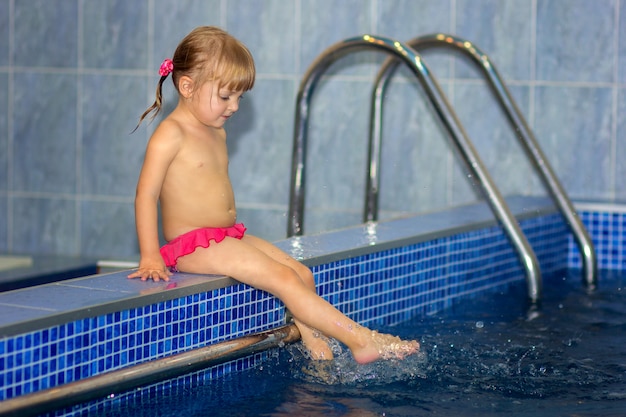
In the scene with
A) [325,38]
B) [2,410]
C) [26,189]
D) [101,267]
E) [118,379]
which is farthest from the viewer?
[26,189]

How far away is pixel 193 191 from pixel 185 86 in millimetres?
325

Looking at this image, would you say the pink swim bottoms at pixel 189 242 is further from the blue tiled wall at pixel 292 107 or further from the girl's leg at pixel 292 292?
the blue tiled wall at pixel 292 107

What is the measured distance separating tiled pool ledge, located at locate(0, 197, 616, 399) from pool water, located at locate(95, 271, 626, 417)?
0.15 m

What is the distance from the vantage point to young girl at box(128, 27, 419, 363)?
2.98m

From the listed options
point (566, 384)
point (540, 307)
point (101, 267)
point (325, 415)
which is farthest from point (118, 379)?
point (101, 267)

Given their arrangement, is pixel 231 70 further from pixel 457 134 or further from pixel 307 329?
pixel 457 134

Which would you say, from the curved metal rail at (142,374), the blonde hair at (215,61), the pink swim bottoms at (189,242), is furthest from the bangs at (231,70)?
the curved metal rail at (142,374)

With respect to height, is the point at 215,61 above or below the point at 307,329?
above

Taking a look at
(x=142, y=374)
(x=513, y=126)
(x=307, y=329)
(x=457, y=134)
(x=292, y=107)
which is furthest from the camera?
(x=292, y=107)

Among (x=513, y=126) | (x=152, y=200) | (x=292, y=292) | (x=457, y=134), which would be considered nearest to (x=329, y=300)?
(x=292, y=292)

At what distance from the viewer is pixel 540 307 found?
4125 millimetres

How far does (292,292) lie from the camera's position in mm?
3018

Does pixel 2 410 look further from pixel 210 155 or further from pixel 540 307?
pixel 540 307

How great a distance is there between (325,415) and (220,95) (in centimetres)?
104
